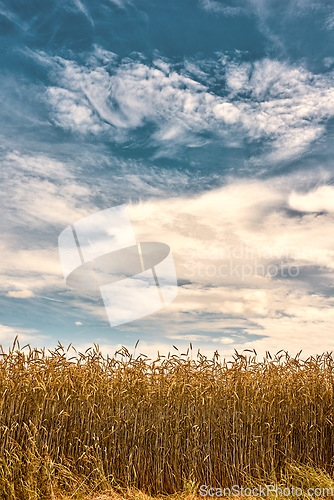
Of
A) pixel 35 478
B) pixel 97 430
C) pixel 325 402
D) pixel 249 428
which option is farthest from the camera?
pixel 325 402

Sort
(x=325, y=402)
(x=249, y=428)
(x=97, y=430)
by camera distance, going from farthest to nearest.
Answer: (x=325, y=402) → (x=249, y=428) → (x=97, y=430)

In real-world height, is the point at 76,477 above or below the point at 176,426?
below

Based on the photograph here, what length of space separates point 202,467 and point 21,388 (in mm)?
2744

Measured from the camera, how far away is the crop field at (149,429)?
5.49 metres

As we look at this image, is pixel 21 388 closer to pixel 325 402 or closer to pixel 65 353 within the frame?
pixel 65 353

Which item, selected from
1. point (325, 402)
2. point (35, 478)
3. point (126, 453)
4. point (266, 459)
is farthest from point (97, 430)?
point (325, 402)

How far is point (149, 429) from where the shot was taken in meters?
5.80

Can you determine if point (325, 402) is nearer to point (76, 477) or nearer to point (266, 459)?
point (266, 459)

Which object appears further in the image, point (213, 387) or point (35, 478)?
point (213, 387)

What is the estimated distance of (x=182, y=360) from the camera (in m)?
6.52

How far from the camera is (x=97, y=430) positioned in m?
5.76

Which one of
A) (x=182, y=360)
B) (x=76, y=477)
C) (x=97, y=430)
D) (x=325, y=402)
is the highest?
(x=182, y=360)

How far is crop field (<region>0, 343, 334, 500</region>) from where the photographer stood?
549cm

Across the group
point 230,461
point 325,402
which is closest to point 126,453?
point 230,461
